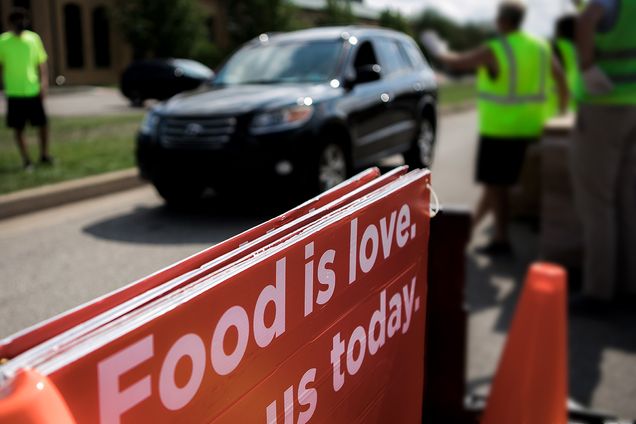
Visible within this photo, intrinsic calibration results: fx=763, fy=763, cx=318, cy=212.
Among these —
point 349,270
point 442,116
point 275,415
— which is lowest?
point 442,116

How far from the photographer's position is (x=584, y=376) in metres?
4.29

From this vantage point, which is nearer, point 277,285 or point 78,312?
point 78,312

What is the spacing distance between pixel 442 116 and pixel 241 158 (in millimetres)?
16382

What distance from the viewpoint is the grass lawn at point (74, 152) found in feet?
27.4

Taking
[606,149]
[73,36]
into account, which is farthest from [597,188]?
[73,36]

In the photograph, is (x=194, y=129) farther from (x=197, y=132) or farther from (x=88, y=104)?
(x=88, y=104)

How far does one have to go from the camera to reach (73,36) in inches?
1517

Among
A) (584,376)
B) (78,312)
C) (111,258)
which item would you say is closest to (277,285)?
(78,312)

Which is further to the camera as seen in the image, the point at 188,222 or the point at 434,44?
the point at 188,222

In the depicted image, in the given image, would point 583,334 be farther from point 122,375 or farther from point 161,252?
point 122,375

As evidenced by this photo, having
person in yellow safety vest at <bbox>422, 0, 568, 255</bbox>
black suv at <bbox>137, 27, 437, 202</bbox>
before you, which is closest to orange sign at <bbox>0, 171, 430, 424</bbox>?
person in yellow safety vest at <bbox>422, 0, 568, 255</bbox>

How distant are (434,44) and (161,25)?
34.9m

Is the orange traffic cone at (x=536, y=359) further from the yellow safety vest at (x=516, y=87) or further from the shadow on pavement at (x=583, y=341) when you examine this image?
the yellow safety vest at (x=516, y=87)

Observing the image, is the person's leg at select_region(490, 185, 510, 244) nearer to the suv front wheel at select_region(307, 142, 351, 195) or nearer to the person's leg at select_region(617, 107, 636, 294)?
the suv front wheel at select_region(307, 142, 351, 195)
